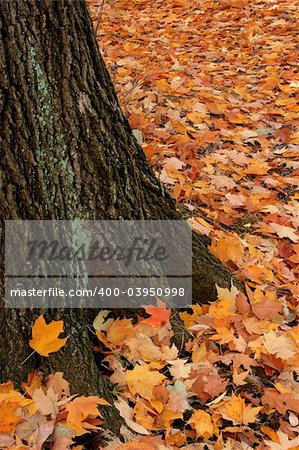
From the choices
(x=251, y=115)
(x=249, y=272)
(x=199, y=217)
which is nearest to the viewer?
(x=249, y=272)

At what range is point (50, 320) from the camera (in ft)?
6.45

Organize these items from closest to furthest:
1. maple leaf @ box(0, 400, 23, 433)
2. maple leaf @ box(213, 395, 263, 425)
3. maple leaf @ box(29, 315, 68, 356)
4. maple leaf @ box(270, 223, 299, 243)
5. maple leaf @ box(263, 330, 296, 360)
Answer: maple leaf @ box(0, 400, 23, 433) < maple leaf @ box(29, 315, 68, 356) < maple leaf @ box(213, 395, 263, 425) < maple leaf @ box(263, 330, 296, 360) < maple leaf @ box(270, 223, 299, 243)

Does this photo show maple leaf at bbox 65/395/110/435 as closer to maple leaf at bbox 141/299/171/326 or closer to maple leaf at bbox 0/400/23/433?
maple leaf at bbox 0/400/23/433

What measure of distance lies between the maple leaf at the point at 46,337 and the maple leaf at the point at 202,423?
53 centimetres

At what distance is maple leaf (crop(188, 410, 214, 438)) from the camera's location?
1.94 meters

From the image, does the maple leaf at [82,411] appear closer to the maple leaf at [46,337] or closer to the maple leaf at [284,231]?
the maple leaf at [46,337]

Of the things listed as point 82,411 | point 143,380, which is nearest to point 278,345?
point 143,380

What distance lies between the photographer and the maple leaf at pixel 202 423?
1.94m

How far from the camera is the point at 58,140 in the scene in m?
1.93

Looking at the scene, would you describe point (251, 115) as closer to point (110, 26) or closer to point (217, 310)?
point (217, 310)

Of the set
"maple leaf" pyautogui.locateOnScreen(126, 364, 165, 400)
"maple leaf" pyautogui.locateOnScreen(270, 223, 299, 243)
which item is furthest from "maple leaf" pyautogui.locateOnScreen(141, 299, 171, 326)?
"maple leaf" pyautogui.locateOnScreen(270, 223, 299, 243)

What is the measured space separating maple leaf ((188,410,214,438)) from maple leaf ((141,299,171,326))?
0.40 m

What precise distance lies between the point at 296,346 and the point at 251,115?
2.48 metres

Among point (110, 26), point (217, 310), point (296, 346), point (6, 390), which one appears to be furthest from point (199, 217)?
point (110, 26)
